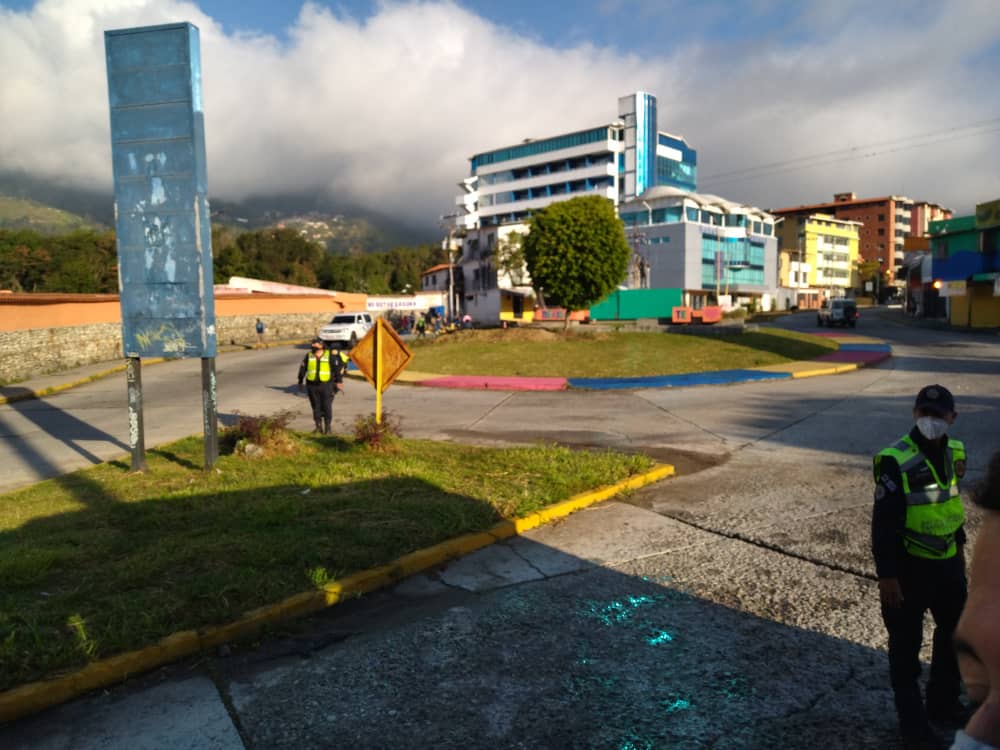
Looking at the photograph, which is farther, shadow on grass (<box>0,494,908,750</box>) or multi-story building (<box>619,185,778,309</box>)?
multi-story building (<box>619,185,778,309</box>)

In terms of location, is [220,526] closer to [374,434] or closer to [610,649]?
[374,434]

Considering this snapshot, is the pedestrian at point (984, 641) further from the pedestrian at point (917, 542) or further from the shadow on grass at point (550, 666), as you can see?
the shadow on grass at point (550, 666)

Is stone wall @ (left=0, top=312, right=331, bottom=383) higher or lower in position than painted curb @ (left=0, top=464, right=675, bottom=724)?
higher

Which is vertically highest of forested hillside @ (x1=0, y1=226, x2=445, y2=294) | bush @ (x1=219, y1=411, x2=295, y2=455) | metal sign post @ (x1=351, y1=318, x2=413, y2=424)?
forested hillside @ (x1=0, y1=226, x2=445, y2=294)

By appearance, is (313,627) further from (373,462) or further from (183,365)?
(183,365)

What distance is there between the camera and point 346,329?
34.0 metres

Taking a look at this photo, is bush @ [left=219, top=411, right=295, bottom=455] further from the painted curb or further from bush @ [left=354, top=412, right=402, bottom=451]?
the painted curb

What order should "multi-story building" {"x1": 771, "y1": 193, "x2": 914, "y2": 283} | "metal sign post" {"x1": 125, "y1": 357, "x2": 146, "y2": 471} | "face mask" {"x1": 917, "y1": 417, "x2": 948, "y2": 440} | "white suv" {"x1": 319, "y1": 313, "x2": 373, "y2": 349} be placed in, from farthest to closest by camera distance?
1. "multi-story building" {"x1": 771, "y1": 193, "x2": 914, "y2": 283}
2. "white suv" {"x1": 319, "y1": 313, "x2": 373, "y2": 349}
3. "metal sign post" {"x1": 125, "y1": 357, "x2": 146, "y2": 471}
4. "face mask" {"x1": 917, "y1": 417, "x2": 948, "y2": 440}

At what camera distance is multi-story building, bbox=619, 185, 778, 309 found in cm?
7838

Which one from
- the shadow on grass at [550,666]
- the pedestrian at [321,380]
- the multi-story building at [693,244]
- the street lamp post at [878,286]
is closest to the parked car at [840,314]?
the multi-story building at [693,244]

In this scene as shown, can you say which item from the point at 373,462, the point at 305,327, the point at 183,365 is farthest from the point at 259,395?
the point at 305,327

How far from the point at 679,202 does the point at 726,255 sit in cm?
992

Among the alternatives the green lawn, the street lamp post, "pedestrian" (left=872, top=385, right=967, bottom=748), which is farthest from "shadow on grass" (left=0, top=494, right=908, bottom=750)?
the street lamp post

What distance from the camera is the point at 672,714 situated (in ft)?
11.8
